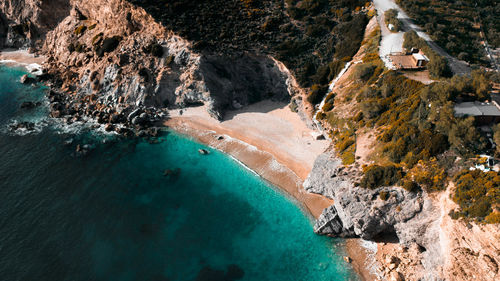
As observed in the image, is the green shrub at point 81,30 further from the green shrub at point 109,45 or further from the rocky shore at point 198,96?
the green shrub at point 109,45

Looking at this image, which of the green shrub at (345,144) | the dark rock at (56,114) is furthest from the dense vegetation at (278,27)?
the dark rock at (56,114)

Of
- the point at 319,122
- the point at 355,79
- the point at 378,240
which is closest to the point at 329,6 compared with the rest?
the point at 355,79

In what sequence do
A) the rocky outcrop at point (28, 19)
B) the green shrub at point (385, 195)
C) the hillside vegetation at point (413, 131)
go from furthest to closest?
the rocky outcrop at point (28, 19), the green shrub at point (385, 195), the hillside vegetation at point (413, 131)

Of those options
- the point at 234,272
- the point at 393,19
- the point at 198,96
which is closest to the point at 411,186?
the point at 234,272

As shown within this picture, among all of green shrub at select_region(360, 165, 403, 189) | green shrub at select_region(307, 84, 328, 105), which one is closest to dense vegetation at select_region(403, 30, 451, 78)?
green shrub at select_region(307, 84, 328, 105)

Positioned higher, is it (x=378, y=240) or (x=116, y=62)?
(x=116, y=62)

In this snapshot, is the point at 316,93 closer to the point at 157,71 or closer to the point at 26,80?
the point at 157,71

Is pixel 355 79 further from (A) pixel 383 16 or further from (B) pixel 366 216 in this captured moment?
(B) pixel 366 216
